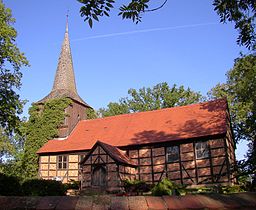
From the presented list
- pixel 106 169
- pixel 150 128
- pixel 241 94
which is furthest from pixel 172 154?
pixel 241 94

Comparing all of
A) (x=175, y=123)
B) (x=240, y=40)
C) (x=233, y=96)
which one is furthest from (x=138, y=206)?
(x=233, y=96)

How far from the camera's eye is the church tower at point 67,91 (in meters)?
30.3

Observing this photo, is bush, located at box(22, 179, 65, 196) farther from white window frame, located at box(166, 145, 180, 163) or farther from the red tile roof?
the red tile roof

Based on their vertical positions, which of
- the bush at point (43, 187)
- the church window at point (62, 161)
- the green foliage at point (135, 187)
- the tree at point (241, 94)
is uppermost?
the tree at point (241, 94)

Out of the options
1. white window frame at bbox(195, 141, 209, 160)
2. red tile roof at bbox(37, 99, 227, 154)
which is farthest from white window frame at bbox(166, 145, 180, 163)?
white window frame at bbox(195, 141, 209, 160)

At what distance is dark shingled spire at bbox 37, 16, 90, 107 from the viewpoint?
106ft

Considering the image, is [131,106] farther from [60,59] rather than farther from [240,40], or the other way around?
[240,40]

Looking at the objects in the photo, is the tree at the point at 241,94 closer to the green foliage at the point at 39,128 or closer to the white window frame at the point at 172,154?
the white window frame at the point at 172,154

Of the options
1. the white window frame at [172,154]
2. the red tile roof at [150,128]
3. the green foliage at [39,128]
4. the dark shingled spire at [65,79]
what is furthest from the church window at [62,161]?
the white window frame at [172,154]

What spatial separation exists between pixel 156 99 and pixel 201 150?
24388 mm

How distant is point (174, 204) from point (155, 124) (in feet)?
76.2

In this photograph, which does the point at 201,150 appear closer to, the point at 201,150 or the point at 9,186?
the point at 201,150

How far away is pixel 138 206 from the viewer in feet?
9.28

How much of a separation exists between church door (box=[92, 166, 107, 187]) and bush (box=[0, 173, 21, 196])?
422 inches
